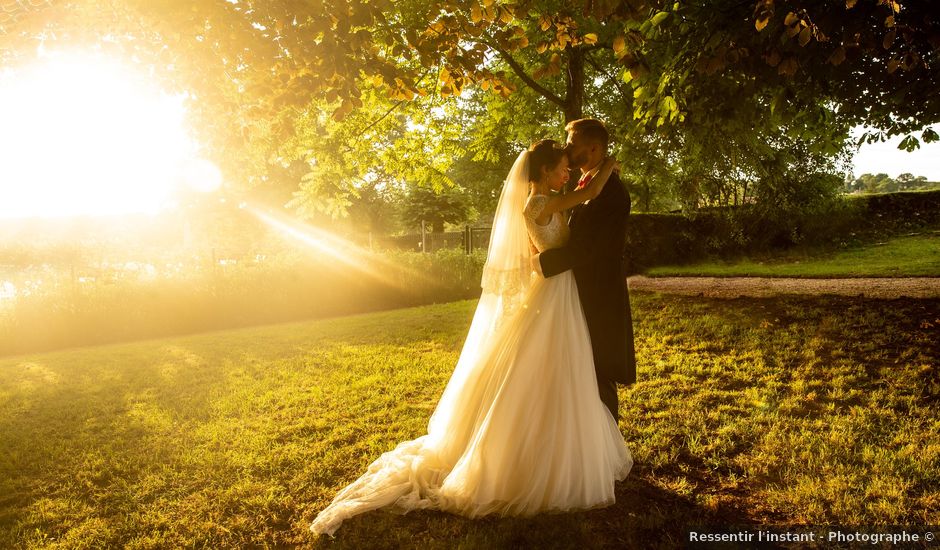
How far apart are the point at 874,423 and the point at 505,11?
5293 millimetres

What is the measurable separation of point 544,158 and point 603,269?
982 mm

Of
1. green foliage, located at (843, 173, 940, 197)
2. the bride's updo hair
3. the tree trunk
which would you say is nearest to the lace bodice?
the bride's updo hair

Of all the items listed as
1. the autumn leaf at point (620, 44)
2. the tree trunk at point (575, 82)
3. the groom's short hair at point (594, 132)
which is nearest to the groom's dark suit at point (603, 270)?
the groom's short hair at point (594, 132)

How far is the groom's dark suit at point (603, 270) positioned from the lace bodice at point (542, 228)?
8 centimetres

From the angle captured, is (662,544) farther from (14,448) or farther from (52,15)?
(52,15)

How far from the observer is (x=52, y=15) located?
5293 millimetres

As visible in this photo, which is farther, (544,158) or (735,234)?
(735,234)

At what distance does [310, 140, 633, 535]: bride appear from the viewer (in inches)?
148

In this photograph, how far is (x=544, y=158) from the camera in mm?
4137

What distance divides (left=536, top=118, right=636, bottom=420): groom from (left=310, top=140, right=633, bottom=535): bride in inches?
4.4

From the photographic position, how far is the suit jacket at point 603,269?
4023 mm

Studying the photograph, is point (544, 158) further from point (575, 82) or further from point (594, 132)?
point (575, 82)

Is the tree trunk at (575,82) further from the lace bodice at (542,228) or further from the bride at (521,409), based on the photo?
the lace bodice at (542,228)

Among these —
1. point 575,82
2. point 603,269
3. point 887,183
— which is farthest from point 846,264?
point 887,183
